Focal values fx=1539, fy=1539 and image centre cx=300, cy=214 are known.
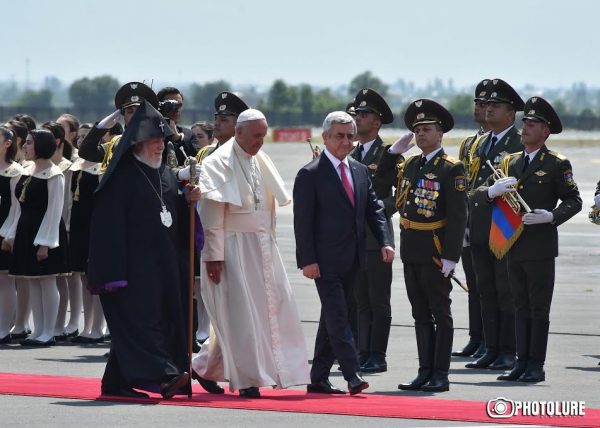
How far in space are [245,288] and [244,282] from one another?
0.04 m

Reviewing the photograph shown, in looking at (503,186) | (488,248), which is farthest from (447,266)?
(488,248)

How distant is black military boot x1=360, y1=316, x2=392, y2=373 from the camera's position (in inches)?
485

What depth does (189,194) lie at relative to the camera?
413 inches

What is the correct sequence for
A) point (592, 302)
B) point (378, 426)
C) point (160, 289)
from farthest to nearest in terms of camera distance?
point (592, 302)
point (160, 289)
point (378, 426)

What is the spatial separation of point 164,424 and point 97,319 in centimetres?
507

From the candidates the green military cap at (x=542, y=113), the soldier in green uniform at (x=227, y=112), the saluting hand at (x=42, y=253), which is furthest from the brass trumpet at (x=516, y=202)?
the saluting hand at (x=42, y=253)

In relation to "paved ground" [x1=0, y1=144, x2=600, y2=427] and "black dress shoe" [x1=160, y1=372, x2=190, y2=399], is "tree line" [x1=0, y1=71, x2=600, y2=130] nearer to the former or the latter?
"paved ground" [x1=0, y1=144, x2=600, y2=427]

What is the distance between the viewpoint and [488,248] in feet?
41.6

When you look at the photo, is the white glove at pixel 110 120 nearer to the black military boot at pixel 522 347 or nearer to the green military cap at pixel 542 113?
the green military cap at pixel 542 113

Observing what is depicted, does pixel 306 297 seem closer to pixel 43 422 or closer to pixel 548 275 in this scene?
pixel 548 275

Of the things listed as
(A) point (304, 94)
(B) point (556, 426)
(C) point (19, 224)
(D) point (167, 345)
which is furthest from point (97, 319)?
(A) point (304, 94)

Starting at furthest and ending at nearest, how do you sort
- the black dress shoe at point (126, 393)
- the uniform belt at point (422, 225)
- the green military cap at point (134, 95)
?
1. the green military cap at point (134, 95)
2. the uniform belt at point (422, 225)
3. the black dress shoe at point (126, 393)

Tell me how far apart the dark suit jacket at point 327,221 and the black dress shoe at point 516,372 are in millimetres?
1629

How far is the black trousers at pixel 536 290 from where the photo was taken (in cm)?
1173
